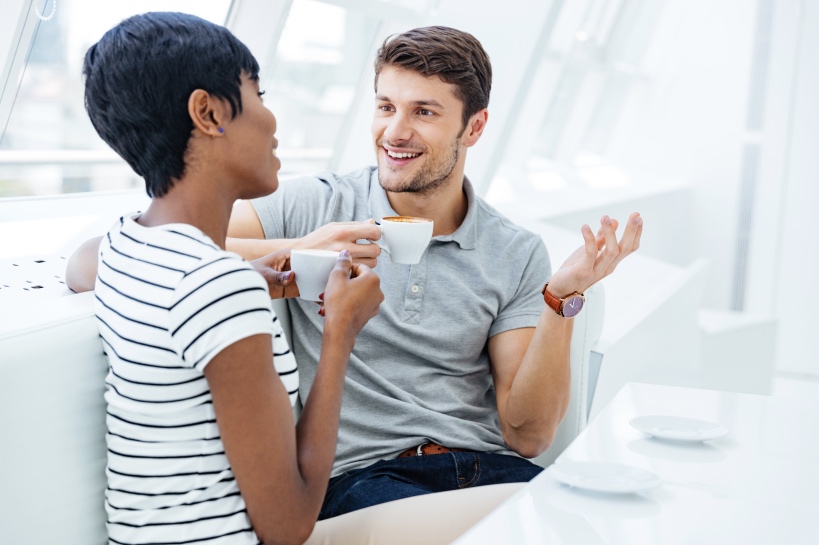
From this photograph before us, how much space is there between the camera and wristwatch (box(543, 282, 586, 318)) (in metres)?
1.63

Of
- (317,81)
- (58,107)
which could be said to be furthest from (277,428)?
(317,81)

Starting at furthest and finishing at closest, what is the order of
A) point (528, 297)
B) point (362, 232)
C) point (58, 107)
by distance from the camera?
point (58, 107)
point (528, 297)
point (362, 232)

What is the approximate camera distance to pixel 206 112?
3.67 ft

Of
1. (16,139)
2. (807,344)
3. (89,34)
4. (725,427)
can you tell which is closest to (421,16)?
(89,34)

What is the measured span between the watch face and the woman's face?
2.21 feet

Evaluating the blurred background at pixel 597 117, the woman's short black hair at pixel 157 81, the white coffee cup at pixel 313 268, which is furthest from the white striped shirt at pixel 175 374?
the blurred background at pixel 597 117

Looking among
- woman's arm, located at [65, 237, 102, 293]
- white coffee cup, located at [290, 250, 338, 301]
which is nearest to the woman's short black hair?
white coffee cup, located at [290, 250, 338, 301]

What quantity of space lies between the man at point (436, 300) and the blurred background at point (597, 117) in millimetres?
886

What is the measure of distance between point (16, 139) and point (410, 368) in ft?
4.57

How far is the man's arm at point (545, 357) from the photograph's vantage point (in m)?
1.55

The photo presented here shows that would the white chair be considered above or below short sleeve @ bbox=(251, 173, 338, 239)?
below

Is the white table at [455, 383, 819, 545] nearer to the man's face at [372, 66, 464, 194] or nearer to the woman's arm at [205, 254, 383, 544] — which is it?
the woman's arm at [205, 254, 383, 544]

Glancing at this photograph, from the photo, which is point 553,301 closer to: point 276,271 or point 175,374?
point 276,271

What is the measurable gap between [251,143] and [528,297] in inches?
35.3
